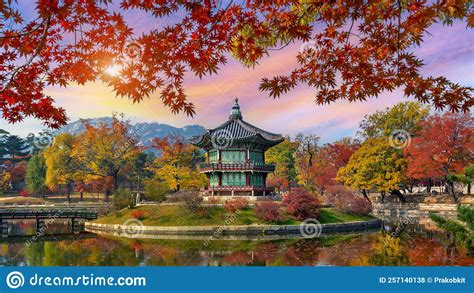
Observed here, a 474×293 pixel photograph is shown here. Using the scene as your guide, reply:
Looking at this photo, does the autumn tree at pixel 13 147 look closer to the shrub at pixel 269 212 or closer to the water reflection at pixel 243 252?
the water reflection at pixel 243 252

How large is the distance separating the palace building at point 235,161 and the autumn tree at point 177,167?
4.12 meters

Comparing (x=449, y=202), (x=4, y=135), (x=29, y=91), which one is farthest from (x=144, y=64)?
(x=4, y=135)

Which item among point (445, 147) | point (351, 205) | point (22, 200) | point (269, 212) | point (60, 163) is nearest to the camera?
point (269, 212)

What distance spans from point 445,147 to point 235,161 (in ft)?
71.9

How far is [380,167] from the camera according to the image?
47.1 metres

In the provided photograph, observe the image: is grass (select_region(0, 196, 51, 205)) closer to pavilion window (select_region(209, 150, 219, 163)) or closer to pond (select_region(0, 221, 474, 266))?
pavilion window (select_region(209, 150, 219, 163))

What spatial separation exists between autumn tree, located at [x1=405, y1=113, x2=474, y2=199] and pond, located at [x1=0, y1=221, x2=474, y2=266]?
16388mm

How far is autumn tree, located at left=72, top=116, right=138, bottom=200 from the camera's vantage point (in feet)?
162

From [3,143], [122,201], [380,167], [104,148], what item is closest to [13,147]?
[3,143]

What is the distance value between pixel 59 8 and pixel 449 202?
4799 centimetres

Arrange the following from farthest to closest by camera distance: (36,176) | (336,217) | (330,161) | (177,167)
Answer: (36,176) → (330,161) → (177,167) → (336,217)

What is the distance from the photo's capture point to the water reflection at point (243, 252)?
1820cm

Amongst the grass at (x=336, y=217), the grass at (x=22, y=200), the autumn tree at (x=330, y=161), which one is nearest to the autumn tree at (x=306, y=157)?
the autumn tree at (x=330, y=161)

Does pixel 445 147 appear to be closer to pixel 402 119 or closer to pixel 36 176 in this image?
pixel 402 119
